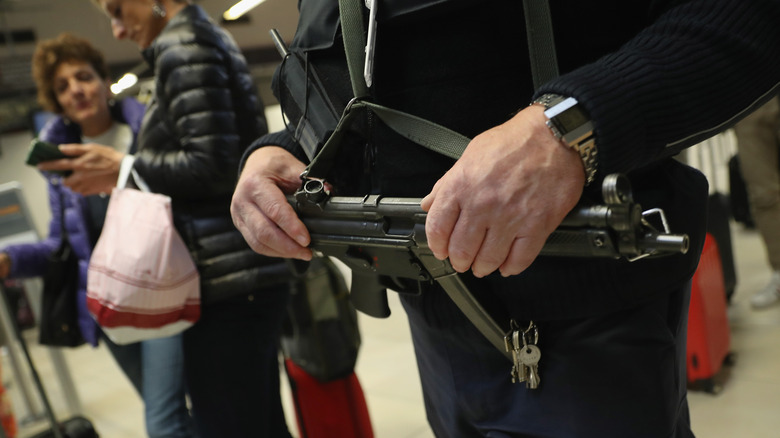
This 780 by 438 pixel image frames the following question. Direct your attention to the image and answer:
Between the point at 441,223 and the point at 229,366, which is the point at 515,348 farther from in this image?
the point at 229,366

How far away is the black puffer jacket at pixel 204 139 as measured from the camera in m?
1.57

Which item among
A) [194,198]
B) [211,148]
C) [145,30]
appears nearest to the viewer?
[211,148]

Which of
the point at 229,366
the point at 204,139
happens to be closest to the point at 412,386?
the point at 229,366

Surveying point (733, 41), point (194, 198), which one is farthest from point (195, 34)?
point (733, 41)

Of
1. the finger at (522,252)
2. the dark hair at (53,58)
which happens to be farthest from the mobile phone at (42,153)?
the finger at (522,252)

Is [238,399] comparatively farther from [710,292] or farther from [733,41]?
[710,292]

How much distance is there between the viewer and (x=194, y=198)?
1681 mm

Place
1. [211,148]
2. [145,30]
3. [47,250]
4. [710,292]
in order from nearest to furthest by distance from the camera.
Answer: [211,148] → [145,30] → [47,250] → [710,292]

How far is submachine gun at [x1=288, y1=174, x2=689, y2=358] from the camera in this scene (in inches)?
22.2

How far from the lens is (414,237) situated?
0.74 m

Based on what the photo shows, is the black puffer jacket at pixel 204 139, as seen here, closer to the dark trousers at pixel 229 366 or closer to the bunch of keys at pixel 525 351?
the dark trousers at pixel 229 366

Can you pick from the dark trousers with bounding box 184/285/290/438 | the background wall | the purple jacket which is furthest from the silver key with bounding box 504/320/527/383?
the background wall

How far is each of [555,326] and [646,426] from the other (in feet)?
0.51

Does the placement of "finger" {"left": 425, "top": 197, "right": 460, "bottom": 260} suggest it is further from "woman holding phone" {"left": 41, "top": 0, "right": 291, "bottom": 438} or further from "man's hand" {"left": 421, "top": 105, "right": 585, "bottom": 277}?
"woman holding phone" {"left": 41, "top": 0, "right": 291, "bottom": 438}
